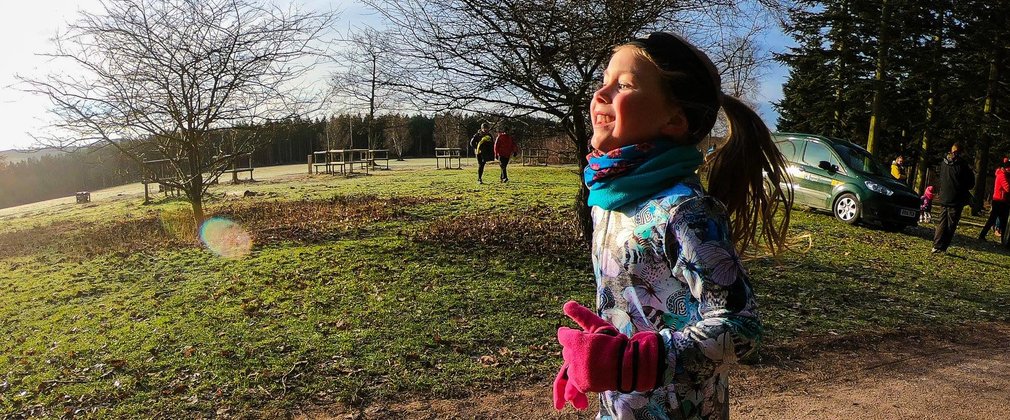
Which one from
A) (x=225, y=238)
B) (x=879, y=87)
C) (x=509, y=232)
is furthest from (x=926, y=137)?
(x=225, y=238)

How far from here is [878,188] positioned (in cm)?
1177

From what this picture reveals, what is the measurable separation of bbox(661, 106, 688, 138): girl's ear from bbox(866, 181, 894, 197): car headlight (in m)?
12.2

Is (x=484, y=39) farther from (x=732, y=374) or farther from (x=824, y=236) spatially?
(x=824, y=236)

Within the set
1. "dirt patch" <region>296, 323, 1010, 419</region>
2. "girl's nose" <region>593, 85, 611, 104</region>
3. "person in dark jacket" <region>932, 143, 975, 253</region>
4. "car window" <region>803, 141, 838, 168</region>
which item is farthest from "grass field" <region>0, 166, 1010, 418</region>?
"car window" <region>803, 141, 838, 168</region>

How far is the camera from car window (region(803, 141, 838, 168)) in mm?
12883

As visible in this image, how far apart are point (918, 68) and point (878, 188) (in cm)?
992

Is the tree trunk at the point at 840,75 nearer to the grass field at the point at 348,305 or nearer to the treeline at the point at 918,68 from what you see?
the treeline at the point at 918,68

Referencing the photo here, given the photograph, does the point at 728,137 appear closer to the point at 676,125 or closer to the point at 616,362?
the point at 676,125

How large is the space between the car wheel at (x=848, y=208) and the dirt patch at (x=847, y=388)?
270 inches

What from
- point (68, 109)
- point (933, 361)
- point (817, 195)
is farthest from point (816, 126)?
point (68, 109)

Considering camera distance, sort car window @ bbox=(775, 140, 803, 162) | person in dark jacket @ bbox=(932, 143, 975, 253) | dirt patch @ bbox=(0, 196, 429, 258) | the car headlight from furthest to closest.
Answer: car window @ bbox=(775, 140, 803, 162), the car headlight, person in dark jacket @ bbox=(932, 143, 975, 253), dirt patch @ bbox=(0, 196, 429, 258)

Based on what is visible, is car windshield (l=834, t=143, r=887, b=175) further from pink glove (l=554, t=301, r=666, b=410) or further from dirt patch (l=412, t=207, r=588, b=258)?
pink glove (l=554, t=301, r=666, b=410)

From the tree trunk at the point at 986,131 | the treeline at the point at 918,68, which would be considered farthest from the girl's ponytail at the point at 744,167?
the tree trunk at the point at 986,131

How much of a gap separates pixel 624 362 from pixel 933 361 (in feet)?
17.0
